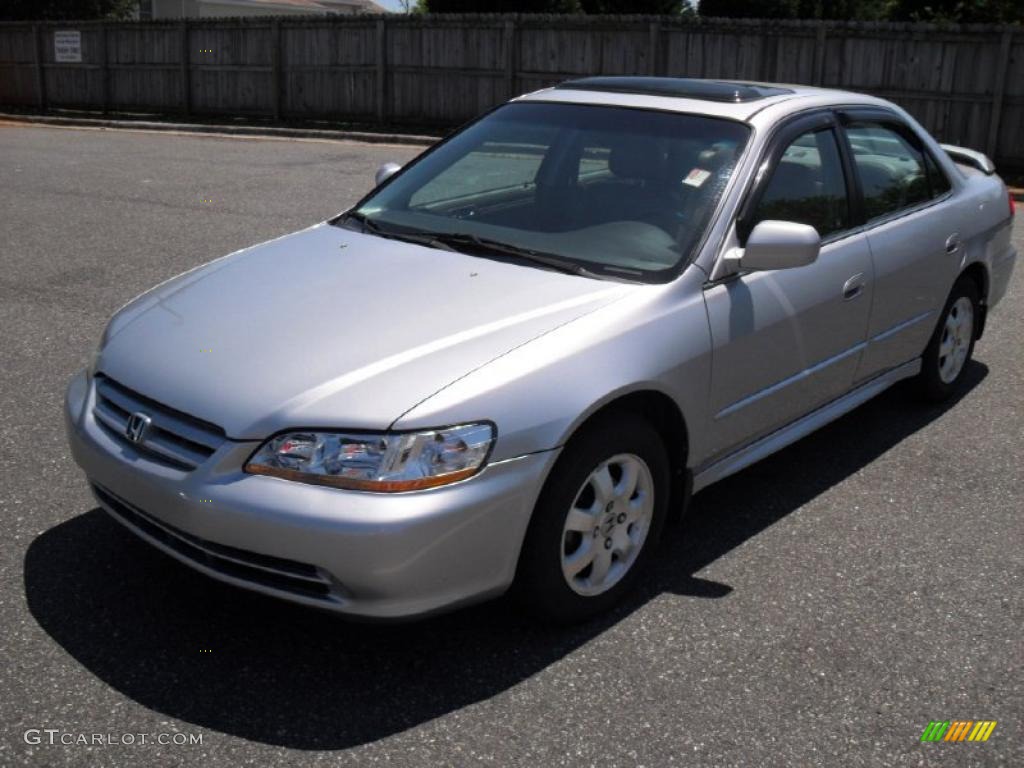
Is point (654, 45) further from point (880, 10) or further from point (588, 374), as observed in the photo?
point (880, 10)

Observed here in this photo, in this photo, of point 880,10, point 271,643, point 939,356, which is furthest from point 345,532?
point 880,10

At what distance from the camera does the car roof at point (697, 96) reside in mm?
4598

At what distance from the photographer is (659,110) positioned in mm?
4629

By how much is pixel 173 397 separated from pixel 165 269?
18.6ft

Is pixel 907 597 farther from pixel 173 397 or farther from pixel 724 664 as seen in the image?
pixel 173 397

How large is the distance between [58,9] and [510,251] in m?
33.8

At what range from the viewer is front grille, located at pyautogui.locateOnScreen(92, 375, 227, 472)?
3.29m

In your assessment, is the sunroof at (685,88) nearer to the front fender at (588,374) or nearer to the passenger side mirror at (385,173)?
the passenger side mirror at (385,173)

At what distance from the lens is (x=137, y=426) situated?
3.46 m

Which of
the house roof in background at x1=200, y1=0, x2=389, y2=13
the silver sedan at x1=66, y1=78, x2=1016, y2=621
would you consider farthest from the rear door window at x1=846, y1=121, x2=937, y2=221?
the house roof in background at x1=200, y1=0, x2=389, y2=13

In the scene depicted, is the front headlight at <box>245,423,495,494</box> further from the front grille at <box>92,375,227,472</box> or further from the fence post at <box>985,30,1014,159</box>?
the fence post at <box>985,30,1014,159</box>

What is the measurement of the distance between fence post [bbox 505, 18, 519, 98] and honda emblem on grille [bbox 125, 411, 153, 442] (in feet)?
58.2

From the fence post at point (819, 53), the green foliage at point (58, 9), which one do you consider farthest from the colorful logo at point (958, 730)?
the green foliage at point (58, 9)

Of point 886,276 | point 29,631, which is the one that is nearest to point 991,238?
point 886,276
